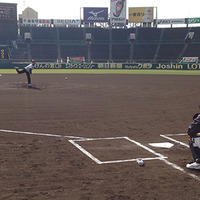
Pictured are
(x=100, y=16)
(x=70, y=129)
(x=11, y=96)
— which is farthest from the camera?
(x=100, y=16)

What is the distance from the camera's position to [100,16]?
73.9 metres

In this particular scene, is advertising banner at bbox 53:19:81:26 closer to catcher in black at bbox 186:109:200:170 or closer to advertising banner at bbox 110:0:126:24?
advertising banner at bbox 110:0:126:24

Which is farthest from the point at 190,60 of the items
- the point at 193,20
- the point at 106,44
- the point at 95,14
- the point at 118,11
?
the point at 95,14

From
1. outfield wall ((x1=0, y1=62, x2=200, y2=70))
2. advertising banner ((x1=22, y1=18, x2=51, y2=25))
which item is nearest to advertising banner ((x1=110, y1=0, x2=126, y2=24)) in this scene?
advertising banner ((x1=22, y1=18, x2=51, y2=25))

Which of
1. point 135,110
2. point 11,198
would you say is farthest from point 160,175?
point 135,110

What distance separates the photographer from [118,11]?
74.8 m

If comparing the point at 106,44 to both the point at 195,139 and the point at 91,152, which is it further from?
the point at 195,139

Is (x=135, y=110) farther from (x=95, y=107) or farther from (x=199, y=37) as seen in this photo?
(x=199, y=37)

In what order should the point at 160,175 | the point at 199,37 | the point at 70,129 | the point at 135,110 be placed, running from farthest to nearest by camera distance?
the point at 199,37 → the point at 135,110 → the point at 70,129 → the point at 160,175

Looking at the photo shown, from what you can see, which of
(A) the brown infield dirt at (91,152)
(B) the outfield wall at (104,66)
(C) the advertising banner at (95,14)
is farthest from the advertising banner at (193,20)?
(A) the brown infield dirt at (91,152)

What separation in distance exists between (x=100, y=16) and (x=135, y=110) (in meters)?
64.3

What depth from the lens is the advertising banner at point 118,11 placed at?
74.3m

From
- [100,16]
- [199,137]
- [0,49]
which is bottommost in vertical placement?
[199,137]

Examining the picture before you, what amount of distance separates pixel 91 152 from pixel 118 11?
7211 cm
